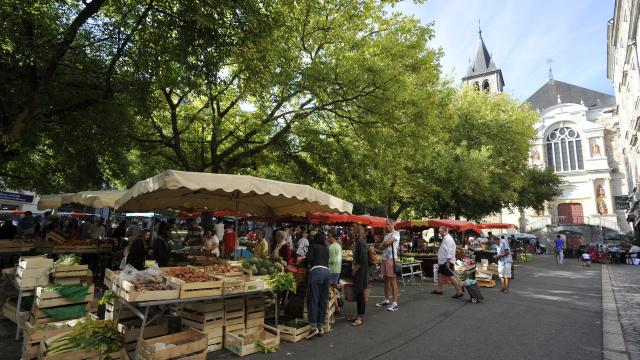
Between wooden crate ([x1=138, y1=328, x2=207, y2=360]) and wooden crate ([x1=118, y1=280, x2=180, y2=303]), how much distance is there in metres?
0.50

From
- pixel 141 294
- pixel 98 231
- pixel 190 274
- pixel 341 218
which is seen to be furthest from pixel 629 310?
pixel 98 231

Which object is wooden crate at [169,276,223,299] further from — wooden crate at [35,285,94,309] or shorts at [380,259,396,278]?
shorts at [380,259,396,278]

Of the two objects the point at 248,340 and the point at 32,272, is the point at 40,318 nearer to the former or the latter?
the point at 32,272

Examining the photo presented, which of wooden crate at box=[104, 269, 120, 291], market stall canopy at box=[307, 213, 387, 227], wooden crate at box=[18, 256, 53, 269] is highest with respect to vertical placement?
market stall canopy at box=[307, 213, 387, 227]

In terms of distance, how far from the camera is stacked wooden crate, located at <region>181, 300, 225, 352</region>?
5323 mm

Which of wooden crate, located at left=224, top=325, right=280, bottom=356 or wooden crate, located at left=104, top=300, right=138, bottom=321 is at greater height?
wooden crate, located at left=104, top=300, right=138, bottom=321

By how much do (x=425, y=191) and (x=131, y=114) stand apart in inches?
624

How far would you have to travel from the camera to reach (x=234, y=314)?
5.73 metres

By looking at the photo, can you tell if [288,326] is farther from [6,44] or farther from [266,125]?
[266,125]

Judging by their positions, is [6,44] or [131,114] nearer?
[6,44]

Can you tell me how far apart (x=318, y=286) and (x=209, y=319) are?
1.83 meters

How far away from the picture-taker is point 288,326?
6117mm

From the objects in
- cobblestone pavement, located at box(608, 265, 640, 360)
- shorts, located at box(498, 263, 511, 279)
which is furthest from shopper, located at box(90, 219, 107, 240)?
cobblestone pavement, located at box(608, 265, 640, 360)

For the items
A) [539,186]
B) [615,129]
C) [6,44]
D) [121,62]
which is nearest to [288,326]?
[6,44]
